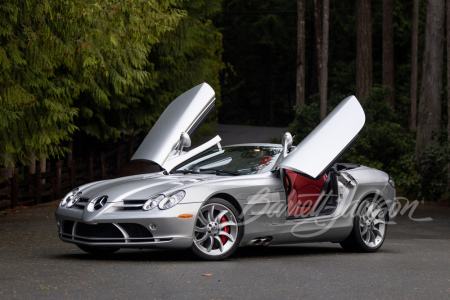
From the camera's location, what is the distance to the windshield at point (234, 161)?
1012 cm

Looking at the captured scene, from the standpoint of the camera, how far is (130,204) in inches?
355

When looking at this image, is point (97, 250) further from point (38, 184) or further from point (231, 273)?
point (38, 184)

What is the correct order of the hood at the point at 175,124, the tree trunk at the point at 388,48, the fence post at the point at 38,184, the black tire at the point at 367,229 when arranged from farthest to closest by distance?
the tree trunk at the point at 388,48, the fence post at the point at 38,184, the black tire at the point at 367,229, the hood at the point at 175,124

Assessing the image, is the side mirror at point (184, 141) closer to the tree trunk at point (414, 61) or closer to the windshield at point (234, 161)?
the windshield at point (234, 161)

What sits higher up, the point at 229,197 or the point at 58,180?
the point at 229,197

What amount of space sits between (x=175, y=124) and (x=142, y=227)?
2297 mm

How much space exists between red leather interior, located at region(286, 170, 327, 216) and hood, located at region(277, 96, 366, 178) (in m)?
0.77

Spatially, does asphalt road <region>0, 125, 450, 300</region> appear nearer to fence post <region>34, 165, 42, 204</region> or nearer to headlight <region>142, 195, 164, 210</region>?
headlight <region>142, 195, 164, 210</region>

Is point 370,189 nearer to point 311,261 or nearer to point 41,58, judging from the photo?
point 311,261

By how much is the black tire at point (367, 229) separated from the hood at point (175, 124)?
2448 mm

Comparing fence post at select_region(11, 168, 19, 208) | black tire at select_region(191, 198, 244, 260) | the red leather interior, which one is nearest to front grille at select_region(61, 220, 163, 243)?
black tire at select_region(191, 198, 244, 260)

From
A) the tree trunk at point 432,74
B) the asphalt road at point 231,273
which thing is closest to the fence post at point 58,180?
the tree trunk at point 432,74

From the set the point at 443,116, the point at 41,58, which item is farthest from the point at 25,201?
the point at 443,116

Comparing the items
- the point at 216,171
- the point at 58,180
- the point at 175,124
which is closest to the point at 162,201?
the point at 216,171
